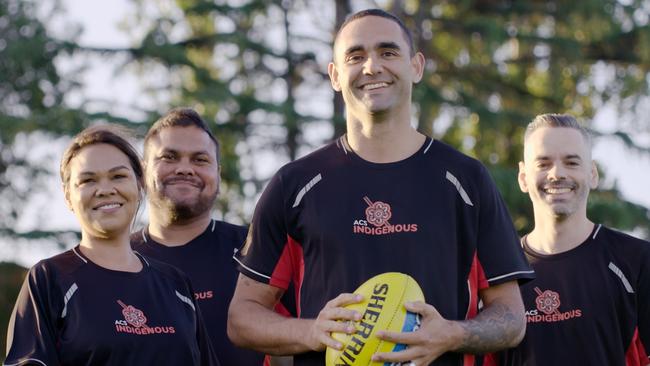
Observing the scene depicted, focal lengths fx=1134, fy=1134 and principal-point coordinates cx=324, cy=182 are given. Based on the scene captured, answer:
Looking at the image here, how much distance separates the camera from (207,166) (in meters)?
7.14

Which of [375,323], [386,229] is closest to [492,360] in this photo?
[386,229]

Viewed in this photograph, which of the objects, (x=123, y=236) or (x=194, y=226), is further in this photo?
(x=194, y=226)

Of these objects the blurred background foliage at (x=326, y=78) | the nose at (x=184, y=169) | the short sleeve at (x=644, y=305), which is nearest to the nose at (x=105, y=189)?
the nose at (x=184, y=169)

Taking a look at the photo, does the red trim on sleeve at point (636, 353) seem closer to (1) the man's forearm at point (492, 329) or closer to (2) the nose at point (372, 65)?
(1) the man's forearm at point (492, 329)

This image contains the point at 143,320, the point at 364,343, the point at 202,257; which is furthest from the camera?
the point at 202,257

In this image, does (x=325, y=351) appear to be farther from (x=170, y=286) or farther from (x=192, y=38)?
(x=192, y=38)

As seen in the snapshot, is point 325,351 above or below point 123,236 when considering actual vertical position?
below

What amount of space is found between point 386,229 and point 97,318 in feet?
4.79

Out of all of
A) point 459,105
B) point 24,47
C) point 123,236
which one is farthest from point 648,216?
point 123,236

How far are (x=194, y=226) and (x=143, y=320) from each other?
5.02 ft

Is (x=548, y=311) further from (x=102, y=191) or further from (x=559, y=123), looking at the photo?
(x=102, y=191)

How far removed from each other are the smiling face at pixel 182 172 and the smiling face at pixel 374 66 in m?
1.90

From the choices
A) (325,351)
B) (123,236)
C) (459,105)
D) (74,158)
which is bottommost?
(325,351)

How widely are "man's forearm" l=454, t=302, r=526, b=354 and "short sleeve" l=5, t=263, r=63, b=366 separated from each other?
6.11 ft
